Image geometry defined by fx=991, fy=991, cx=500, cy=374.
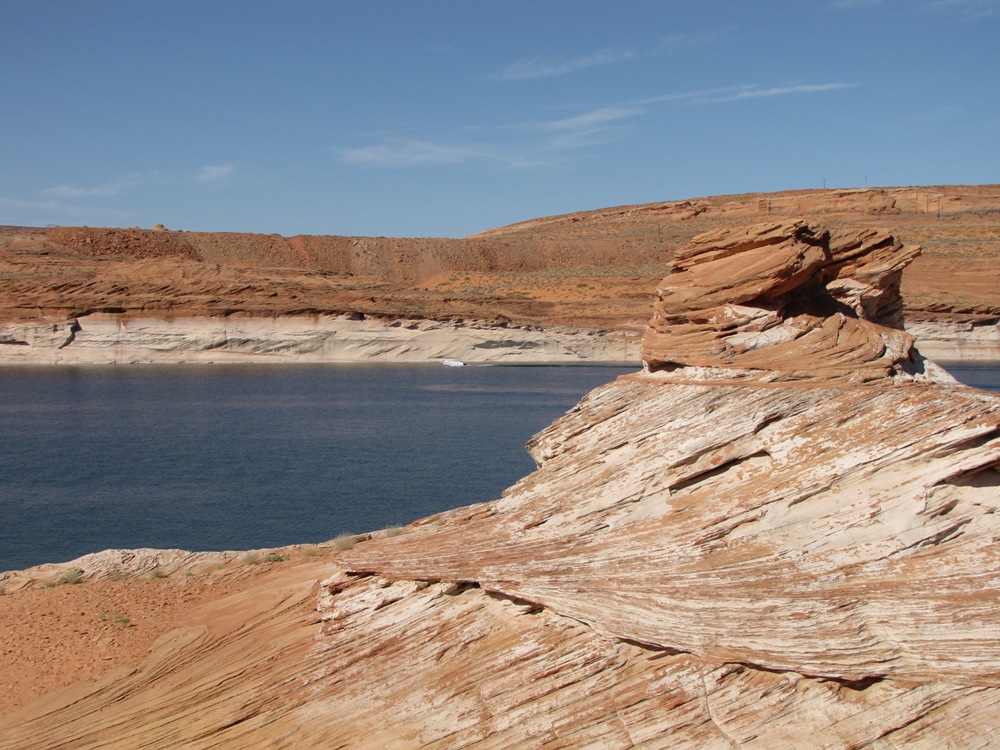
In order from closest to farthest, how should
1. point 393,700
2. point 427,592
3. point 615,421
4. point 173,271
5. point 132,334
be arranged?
point 393,700
point 427,592
point 615,421
point 132,334
point 173,271

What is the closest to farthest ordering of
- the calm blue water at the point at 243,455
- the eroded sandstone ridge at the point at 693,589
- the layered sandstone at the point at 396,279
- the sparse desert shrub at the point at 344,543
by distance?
the eroded sandstone ridge at the point at 693,589
the sparse desert shrub at the point at 344,543
the calm blue water at the point at 243,455
the layered sandstone at the point at 396,279

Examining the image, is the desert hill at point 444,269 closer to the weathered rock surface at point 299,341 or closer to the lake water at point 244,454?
the weathered rock surface at point 299,341

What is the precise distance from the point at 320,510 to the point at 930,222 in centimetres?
9257

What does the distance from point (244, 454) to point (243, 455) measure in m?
0.17

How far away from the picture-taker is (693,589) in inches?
290

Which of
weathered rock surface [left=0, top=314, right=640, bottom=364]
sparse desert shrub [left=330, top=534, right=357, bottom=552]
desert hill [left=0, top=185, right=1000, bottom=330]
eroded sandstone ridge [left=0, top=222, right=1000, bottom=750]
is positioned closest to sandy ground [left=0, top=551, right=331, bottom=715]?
sparse desert shrub [left=330, top=534, right=357, bottom=552]

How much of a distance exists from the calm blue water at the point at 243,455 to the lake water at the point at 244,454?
67 mm

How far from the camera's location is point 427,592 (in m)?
8.52

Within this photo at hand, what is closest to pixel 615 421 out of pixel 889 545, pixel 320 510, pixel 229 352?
pixel 889 545

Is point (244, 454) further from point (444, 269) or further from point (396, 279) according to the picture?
point (444, 269)

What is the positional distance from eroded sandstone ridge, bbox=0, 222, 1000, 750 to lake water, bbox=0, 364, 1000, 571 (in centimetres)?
1085

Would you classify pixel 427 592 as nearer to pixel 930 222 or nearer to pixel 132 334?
pixel 132 334

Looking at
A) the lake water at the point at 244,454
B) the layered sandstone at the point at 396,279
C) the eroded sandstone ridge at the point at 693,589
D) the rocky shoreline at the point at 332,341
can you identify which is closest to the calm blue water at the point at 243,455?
the lake water at the point at 244,454

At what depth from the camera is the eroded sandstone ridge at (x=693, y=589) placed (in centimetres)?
681
